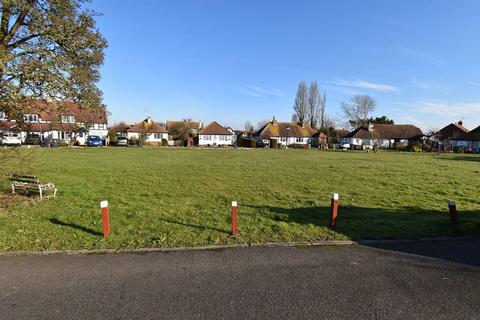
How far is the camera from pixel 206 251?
6.22 m

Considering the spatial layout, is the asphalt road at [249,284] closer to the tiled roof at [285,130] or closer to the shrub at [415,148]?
the shrub at [415,148]

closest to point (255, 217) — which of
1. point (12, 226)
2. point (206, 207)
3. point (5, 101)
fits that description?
point (206, 207)

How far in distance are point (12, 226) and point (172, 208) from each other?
392cm

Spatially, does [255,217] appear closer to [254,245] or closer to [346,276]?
[254,245]

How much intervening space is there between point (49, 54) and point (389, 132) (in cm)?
8649

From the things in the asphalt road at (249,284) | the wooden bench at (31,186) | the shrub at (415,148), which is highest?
the shrub at (415,148)

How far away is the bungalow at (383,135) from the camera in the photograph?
8031cm

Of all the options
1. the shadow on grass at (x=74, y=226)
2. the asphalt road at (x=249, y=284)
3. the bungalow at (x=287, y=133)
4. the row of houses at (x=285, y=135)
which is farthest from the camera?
the bungalow at (x=287, y=133)

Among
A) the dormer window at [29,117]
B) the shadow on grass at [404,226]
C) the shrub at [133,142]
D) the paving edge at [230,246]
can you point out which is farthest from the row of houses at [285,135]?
the paving edge at [230,246]

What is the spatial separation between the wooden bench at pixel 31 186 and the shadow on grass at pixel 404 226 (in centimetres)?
711

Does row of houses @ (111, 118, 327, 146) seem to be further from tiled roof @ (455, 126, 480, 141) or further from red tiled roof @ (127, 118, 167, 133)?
tiled roof @ (455, 126, 480, 141)

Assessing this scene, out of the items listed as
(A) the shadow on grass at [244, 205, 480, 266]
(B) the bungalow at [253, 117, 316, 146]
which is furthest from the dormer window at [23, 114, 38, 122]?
(B) the bungalow at [253, 117, 316, 146]

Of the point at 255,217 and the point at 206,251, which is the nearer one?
the point at 206,251

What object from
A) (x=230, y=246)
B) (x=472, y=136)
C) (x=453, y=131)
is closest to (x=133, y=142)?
(x=230, y=246)
